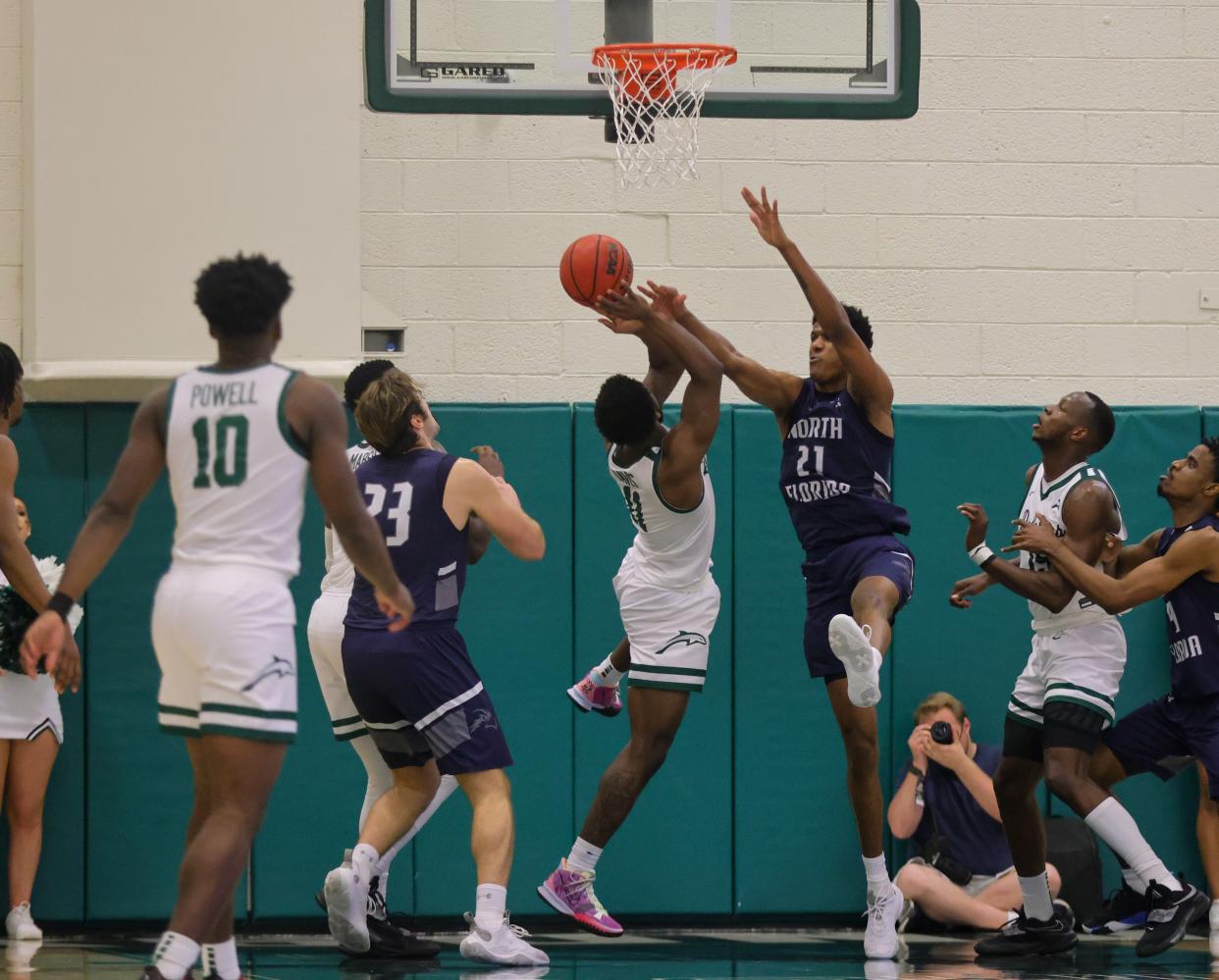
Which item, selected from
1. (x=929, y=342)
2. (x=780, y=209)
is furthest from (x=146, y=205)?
(x=929, y=342)

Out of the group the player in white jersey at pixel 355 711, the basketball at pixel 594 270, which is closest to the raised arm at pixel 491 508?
the player in white jersey at pixel 355 711

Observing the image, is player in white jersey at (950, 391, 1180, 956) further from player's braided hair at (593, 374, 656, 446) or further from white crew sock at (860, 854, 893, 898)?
player's braided hair at (593, 374, 656, 446)

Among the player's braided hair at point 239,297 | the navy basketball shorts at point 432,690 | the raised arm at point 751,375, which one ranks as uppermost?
the player's braided hair at point 239,297

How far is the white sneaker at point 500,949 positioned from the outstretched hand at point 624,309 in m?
2.28

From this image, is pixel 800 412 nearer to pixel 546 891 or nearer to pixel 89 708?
pixel 546 891

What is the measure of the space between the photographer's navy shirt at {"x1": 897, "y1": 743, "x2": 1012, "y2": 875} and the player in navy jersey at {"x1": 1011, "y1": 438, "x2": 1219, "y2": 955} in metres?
0.78

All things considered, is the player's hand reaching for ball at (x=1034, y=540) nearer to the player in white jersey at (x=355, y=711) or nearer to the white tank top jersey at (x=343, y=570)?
the player in white jersey at (x=355, y=711)

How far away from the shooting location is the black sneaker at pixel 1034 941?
23.9 ft

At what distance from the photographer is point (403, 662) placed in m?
6.41

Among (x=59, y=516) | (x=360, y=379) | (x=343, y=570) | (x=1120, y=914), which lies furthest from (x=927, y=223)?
(x=59, y=516)

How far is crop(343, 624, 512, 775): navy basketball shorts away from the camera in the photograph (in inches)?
253

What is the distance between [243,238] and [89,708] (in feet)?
7.55

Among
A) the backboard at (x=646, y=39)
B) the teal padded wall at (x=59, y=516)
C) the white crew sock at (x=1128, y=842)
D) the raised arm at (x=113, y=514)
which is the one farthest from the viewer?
the teal padded wall at (x=59, y=516)

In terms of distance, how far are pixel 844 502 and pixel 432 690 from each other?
1927 millimetres
